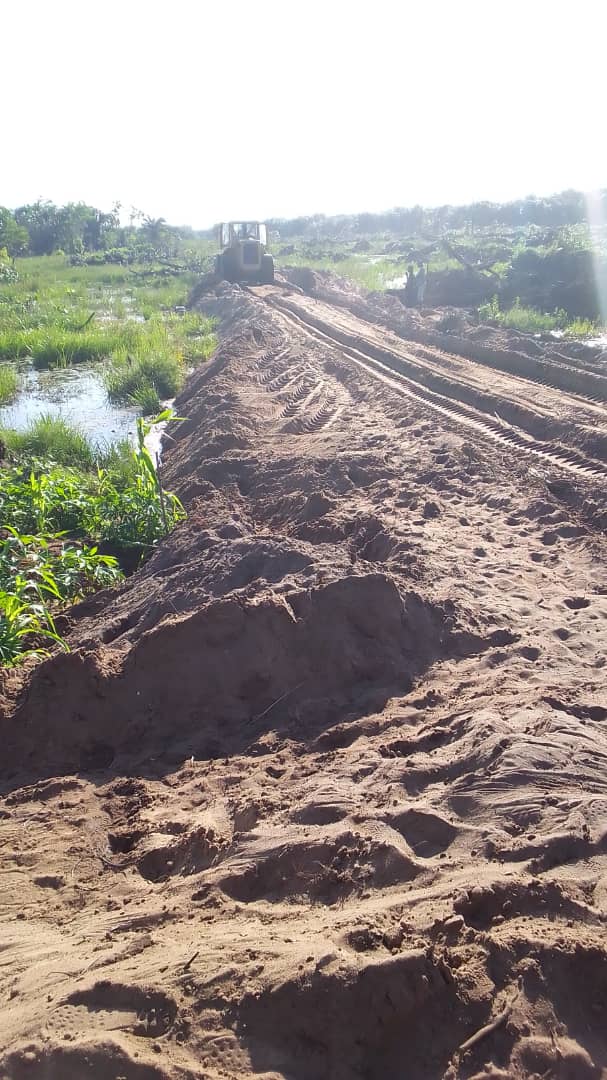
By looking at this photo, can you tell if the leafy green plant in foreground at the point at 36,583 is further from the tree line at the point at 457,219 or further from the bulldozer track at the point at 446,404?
the tree line at the point at 457,219

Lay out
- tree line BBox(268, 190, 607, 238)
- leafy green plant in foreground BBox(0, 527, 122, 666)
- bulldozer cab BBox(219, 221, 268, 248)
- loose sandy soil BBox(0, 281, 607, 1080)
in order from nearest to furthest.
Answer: loose sandy soil BBox(0, 281, 607, 1080) → leafy green plant in foreground BBox(0, 527, 122, 666) → bulldozer cab BBox(219, 221, 268, 248) → tree line BBox(268, 190, 607, 238)

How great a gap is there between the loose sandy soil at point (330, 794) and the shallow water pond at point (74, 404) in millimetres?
5283

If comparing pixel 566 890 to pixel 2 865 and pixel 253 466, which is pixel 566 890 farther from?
pixel 253 466

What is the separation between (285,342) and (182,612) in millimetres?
10312

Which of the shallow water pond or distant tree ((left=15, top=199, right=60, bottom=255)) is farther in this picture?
distant tree ((left=15, top=199, right=60, bottom=255))

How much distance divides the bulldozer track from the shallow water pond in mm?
4024

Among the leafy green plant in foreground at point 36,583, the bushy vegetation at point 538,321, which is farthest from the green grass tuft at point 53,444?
the bushy vegetation at point 538,321

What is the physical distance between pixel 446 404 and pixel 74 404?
722cm

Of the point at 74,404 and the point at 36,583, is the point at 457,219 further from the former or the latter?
the point at 36,583

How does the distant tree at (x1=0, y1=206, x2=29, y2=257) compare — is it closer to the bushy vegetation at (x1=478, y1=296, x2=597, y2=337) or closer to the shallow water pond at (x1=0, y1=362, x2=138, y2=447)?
the shallow water pond at (x1=0, y1=362, x2=138, y2=447)

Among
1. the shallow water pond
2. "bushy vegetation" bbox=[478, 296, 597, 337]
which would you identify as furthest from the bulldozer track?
the shallow water pond

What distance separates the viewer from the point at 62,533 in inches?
238

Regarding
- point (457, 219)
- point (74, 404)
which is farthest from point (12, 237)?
point (74, 404)

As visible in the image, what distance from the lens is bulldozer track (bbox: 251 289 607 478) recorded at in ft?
23.4
